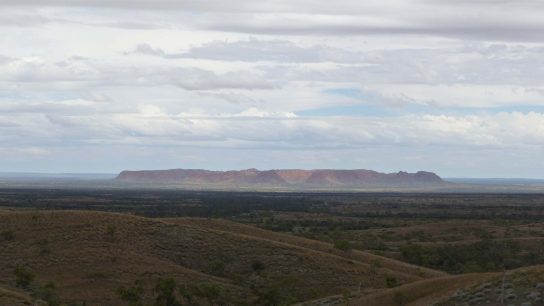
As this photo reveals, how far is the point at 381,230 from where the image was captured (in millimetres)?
102250

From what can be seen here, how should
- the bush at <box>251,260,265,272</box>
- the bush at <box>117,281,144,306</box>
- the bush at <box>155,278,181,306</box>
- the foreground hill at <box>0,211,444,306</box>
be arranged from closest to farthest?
the bush at <box>155,278,181,306</box>, the bush at <box>117,281,144,306</box>, the foreground hill at <box>0,211,444,306</box>, the bush at <box>251,260,265,272</box>

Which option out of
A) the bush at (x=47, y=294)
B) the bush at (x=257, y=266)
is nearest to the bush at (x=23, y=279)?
the bush at (x=47, y=294)

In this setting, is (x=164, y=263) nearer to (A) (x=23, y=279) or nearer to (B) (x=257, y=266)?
(B) (x=257, y=266)

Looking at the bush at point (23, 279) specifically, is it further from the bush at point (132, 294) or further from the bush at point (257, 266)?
the bush at point (257, 266)

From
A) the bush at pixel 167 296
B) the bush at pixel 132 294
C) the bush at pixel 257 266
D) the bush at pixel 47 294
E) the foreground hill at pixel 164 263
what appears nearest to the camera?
the bush at pixel 167 296

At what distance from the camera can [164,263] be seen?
60.2 meters

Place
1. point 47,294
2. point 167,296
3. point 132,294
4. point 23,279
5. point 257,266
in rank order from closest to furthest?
point 167,296, point 132,294, point 47,294, point 23,279, point 257,266

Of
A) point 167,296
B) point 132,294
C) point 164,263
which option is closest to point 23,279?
point 132,294

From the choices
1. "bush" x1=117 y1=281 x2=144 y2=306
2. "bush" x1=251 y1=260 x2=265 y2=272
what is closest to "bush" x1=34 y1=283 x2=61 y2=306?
"bush" x1=117 y1=281 x2=144 y2=306

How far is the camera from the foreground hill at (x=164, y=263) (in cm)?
5194

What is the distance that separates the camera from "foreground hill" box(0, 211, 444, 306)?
170 feet

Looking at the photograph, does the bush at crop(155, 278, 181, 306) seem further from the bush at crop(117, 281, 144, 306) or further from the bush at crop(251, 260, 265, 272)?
the bush at crop(251, 260, 265, 272)

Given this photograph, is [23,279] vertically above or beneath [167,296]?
above

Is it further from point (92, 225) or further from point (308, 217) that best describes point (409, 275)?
point (308, 217)
